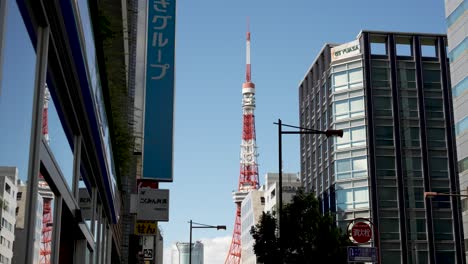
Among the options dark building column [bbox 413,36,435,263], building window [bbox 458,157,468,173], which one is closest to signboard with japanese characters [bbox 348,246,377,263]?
building window [bbox 458,157,468,173]

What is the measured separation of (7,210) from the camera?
456 centimetres

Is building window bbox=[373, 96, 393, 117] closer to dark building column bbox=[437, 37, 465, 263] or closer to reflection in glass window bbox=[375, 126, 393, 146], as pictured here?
reflection in glass window bbox=[375, 126, 393, 146]

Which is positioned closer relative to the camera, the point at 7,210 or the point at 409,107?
the point at 7,210

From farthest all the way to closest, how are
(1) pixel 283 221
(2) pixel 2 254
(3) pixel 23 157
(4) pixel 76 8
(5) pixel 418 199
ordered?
(5) pixel 418 199 → (1) pixel 283 221 → (4) pixel 76 8 → (3) pixel 23 157 → (2) pixel 2 254

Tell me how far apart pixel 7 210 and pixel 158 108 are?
19.0 meters

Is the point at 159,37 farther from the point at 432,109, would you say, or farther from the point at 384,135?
the point at 432,109

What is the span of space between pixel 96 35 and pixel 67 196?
6.52 ft

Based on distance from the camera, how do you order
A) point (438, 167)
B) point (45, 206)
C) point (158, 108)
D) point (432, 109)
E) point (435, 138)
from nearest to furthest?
point (45, 206) → point (158, 108) → point (438, 167) → point (435, 138) → point (432, 109)

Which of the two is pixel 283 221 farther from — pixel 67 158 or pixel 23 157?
pixel 23 157

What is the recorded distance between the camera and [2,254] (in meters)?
4.64

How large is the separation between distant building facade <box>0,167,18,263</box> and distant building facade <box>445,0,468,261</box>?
5224 cm

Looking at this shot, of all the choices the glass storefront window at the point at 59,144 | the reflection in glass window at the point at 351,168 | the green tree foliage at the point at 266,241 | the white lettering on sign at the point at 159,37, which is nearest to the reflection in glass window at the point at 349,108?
the reflection in glass window at the point at 351,168

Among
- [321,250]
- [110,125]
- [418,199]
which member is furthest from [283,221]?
[418,199]

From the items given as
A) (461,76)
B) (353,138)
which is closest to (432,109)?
(353,138)
